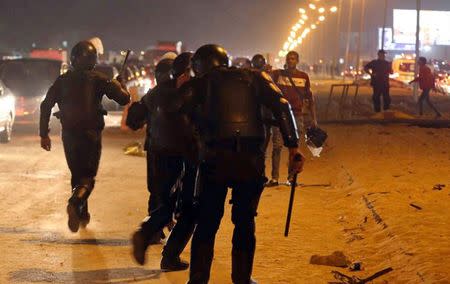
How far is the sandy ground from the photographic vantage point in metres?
7.25

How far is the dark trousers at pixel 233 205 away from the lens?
6.12 meters

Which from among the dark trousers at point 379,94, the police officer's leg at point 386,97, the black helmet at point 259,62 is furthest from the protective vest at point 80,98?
the police officer's leg at point 386,97

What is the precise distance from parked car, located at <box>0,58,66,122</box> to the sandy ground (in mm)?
7282

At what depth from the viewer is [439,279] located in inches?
253

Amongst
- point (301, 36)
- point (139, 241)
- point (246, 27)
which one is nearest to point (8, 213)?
point (139, 241)

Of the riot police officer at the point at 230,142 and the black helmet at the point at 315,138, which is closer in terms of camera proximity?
the riot police officer at the point at 230,142

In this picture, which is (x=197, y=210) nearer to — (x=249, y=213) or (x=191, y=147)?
(x=249, y=213)

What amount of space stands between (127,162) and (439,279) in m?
9.54

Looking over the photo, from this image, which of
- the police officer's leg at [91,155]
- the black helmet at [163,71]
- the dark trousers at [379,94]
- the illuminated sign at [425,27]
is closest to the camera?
the black helmet at [163,71]

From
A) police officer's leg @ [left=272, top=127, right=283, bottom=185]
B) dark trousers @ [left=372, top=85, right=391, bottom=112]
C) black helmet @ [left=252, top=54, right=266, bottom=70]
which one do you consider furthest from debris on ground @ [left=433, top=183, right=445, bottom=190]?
dark trousers @ [left=372, top=85, right=391, bottom=112]

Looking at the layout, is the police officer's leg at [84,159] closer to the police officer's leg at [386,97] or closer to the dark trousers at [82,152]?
the dark trousers at [82,152]

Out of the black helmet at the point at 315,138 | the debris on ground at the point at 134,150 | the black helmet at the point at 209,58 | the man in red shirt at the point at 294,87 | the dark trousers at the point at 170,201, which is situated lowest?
the debris on ground at the point at 134,150

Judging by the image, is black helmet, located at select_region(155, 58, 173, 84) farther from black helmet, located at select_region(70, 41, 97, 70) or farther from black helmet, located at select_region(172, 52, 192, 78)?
black helmet, located at select_region(70, 41, 97, 70)

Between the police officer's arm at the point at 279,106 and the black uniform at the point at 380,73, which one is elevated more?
the police officer's arm at the point at 279,106
